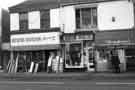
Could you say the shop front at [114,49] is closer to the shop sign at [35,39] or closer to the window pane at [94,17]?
the window pane at [94,17]

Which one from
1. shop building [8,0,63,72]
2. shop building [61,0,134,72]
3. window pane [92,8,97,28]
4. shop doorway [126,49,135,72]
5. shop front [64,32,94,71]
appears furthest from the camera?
shop building [8,0,63,72]

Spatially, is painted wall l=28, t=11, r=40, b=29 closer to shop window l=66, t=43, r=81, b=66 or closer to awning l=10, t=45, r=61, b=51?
awning l=10, t=45, r=61, b=51

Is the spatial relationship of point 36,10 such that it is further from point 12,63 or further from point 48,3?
point 12,63

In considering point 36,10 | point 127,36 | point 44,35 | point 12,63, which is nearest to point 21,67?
point 12,63

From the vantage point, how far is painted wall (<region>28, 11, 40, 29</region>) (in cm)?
2406

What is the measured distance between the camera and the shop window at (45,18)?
23781 millimetres

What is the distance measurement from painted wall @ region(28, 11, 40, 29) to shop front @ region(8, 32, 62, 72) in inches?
36.8

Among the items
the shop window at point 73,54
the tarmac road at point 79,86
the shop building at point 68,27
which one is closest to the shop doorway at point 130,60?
the shop building at point 68,27

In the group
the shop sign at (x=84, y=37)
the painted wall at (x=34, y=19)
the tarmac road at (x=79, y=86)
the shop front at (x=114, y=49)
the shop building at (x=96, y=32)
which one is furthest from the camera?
the painted wall at (x=34, y=19)

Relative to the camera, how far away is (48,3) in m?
23.8

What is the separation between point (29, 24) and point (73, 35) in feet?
16.6

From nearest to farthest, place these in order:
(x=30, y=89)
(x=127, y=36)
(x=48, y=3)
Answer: (x=30, y=89)
(x=127, y=36)
(x=48, y=3)

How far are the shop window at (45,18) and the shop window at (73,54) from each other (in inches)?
128

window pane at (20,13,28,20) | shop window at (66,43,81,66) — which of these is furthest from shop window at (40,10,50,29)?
shop window at (66,43,81,66)
